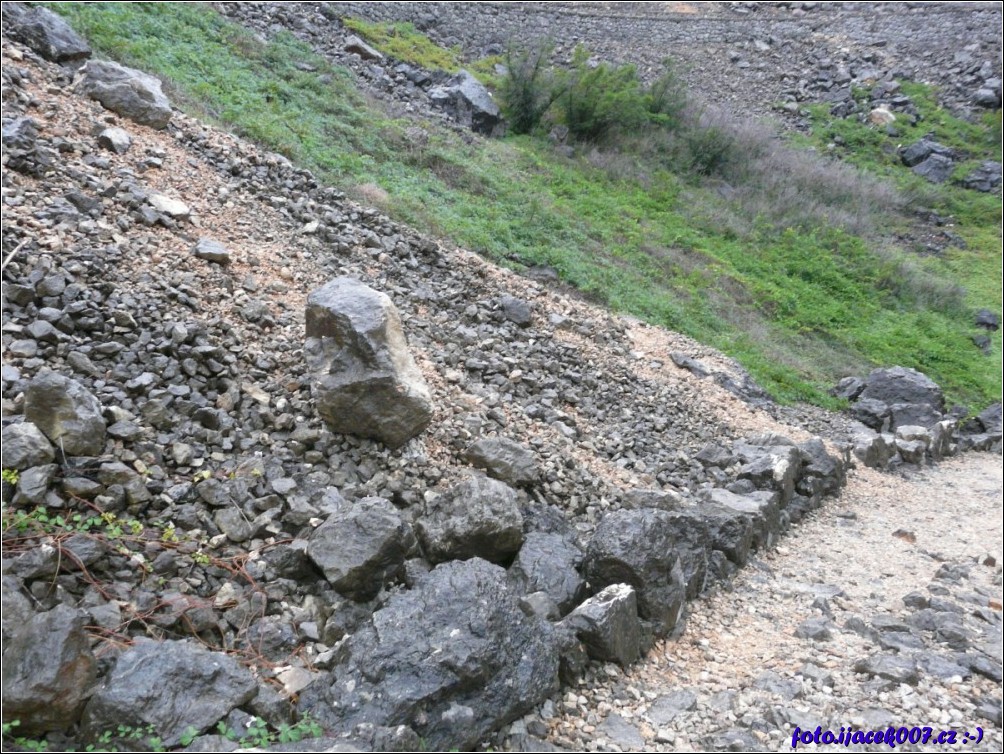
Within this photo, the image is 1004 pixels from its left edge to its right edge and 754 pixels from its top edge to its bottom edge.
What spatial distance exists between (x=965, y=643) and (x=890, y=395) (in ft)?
25.8

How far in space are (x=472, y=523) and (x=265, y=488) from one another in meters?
1.11

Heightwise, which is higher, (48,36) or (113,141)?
(48,36)

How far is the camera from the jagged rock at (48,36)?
7.04 m

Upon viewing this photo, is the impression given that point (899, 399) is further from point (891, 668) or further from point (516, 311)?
point (891, 668)

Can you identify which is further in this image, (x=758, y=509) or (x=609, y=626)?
(x=758, y=509)

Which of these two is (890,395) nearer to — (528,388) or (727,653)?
(528,388)

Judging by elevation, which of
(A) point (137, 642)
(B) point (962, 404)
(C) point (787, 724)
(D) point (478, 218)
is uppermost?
(C) point (787, 724)

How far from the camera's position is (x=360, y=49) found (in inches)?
605

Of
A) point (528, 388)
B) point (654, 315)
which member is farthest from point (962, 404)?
point (528, 388)

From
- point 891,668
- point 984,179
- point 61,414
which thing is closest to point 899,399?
point 891,668

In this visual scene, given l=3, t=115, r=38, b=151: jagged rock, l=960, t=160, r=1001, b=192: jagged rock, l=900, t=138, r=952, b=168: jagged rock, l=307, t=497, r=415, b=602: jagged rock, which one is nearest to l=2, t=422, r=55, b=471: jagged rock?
l=307, t=497, r=415, b=602: jagged rock

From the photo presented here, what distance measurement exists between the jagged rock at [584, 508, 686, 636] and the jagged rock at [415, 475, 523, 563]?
46 centimetres

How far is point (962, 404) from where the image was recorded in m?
12.8

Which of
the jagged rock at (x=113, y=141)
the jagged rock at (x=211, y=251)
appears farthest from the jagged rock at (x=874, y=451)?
the jagged rock at (x=113, y=141)
